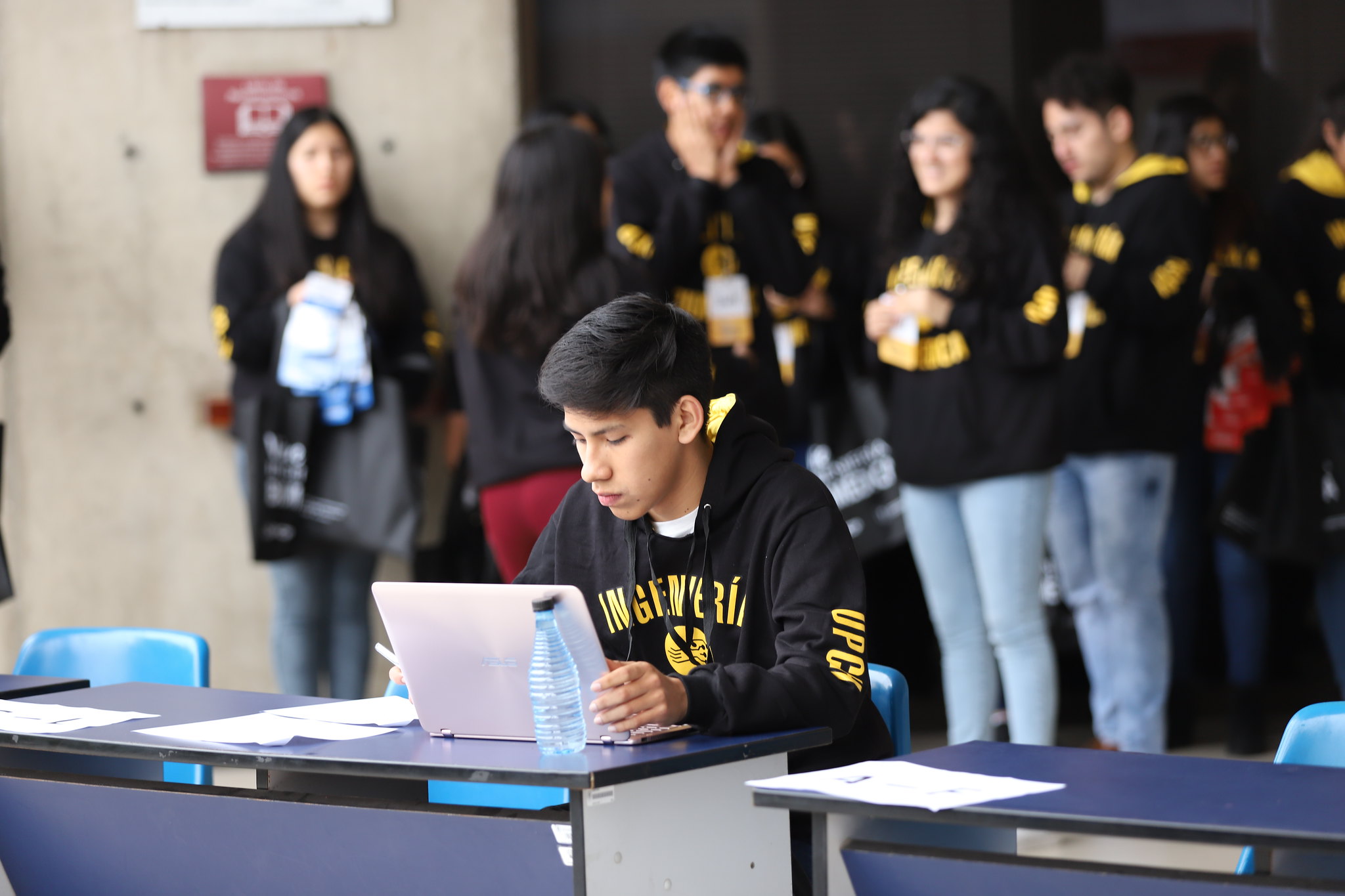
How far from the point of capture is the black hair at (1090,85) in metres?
3.88

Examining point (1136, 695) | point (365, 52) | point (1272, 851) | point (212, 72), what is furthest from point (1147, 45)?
point (1272, 851)

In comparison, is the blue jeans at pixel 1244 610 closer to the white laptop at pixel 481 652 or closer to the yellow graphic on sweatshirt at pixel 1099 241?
the yellow graphic on sweatshirt at pixel 1099 241

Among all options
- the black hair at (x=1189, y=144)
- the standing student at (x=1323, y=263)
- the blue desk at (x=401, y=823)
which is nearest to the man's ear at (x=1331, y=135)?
the standing student at (x=1323, y=263)

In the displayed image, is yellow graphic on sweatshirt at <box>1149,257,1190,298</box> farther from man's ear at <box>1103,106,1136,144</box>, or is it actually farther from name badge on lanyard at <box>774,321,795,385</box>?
name badge on lanyard at <box>774,321,795,385</box>

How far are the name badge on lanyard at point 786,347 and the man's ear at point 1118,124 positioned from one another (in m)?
1.01

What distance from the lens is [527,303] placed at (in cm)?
340

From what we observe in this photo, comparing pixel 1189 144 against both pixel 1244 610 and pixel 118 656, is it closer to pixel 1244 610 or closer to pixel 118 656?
pixel 1244 610

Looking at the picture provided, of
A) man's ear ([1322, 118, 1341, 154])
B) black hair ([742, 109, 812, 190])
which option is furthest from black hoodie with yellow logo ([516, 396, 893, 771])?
man's ear ([1322, 118, 1341, 154])

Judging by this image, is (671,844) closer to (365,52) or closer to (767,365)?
(767,365)

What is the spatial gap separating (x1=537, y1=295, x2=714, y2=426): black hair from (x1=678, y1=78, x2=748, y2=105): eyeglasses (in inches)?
65.1

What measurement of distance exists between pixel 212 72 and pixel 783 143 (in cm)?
171

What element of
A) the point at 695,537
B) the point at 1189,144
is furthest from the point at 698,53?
the point at 695,537

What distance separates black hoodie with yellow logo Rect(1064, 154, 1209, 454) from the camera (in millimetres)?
3867

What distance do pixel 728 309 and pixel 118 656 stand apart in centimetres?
168
